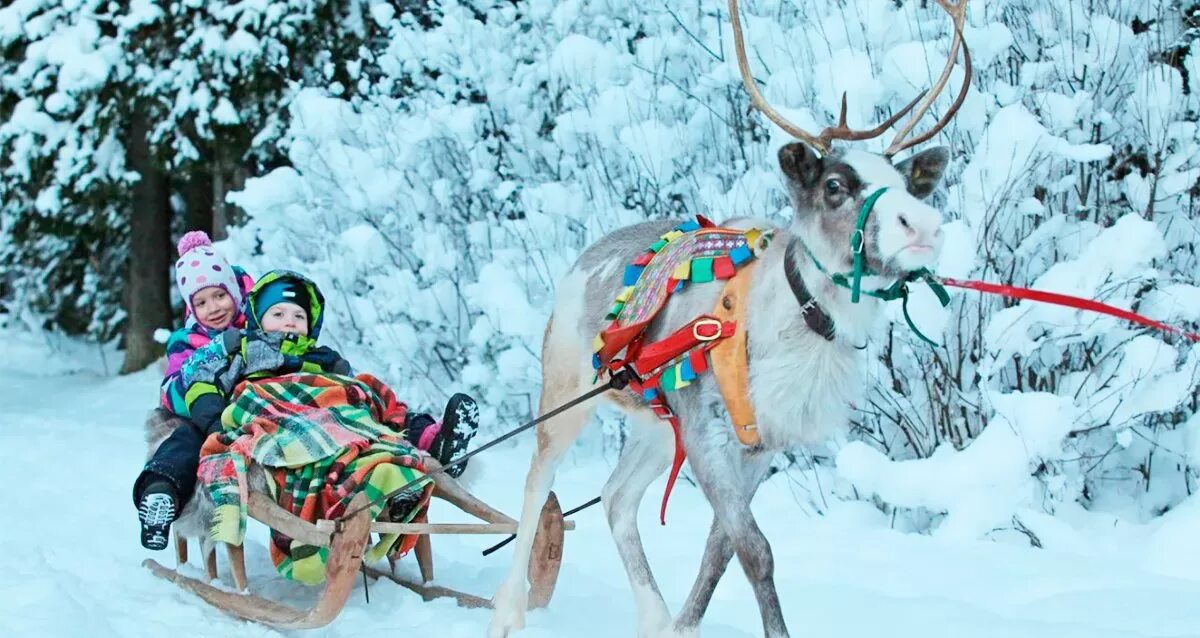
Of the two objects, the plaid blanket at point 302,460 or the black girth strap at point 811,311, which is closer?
the black girth strap at point 811,311

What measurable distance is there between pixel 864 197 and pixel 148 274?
12.1 metres

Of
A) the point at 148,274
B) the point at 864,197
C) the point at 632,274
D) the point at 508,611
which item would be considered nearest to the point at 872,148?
the point at 632,274

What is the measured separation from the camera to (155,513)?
4504 mm

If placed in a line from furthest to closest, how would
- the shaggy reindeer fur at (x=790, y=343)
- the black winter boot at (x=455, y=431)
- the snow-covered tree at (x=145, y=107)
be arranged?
the snow-covered tree at (x=145, y=107), the black winter boot at (x=455, y=431), the shaggy reindeer fur at (x=790, y=343)

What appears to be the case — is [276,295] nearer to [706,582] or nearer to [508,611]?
[508,611]

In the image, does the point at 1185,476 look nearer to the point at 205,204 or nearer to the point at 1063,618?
the point at 1063,618

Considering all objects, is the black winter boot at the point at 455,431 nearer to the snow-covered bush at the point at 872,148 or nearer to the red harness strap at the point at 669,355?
the red harness strap at the point at 669,355

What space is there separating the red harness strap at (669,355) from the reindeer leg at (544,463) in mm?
497

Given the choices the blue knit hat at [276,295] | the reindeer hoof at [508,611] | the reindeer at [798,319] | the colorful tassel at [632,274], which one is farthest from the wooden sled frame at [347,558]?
the colorful tassel at [632,274]

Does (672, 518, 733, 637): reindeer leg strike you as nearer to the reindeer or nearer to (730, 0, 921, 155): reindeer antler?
the reindeer

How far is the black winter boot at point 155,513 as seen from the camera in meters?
4.50

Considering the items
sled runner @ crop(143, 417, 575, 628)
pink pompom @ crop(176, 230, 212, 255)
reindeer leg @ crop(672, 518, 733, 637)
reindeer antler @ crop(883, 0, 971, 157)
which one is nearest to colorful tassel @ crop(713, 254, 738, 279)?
reindeer antler @ crop(883, 0, 971, 157)

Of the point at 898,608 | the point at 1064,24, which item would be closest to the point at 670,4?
the point at 1064,24

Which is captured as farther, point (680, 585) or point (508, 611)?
point (680, 585)
